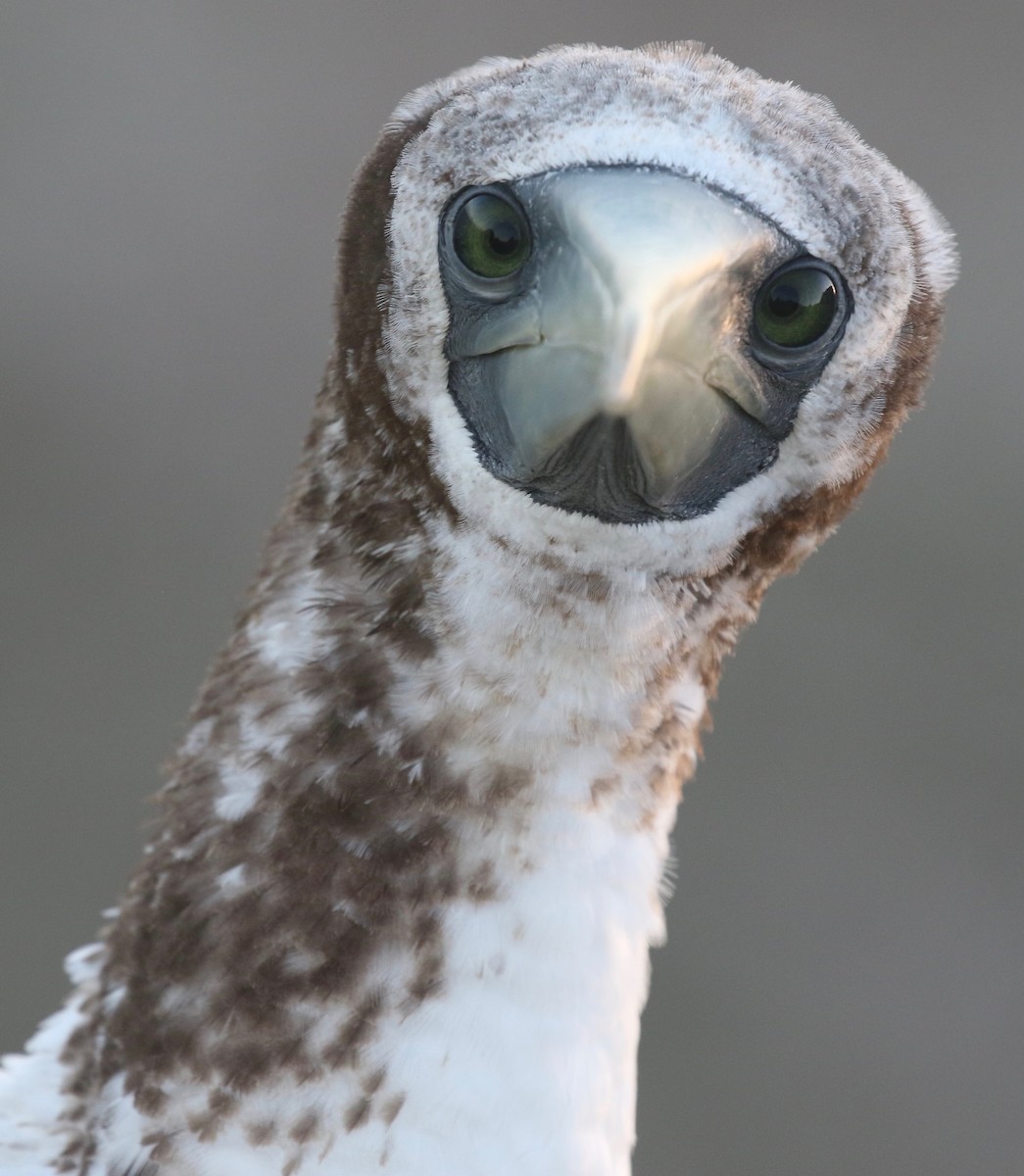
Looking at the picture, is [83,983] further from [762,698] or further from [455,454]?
[762,698]

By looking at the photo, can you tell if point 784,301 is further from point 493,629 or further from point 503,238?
point 493,629

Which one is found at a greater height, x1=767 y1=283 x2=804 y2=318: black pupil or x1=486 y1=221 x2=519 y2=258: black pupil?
x1=486 y1=221 x2=519 y2=258: black pupil

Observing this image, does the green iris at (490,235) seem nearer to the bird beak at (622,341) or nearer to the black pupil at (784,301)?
the bird beak at (622,341)

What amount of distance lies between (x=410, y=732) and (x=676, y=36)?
3223 mm

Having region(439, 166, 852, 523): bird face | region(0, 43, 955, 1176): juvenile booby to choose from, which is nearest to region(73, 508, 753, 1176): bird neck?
region(0, 43, 955, 1176): juvenile booby

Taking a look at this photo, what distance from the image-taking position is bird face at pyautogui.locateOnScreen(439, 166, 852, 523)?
0.98 meters

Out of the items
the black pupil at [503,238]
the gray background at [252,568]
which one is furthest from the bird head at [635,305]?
the gray background at [252,568]

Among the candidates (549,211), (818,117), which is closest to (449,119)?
(549,211)

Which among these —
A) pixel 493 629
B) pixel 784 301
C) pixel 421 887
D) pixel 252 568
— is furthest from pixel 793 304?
pixel 252 568

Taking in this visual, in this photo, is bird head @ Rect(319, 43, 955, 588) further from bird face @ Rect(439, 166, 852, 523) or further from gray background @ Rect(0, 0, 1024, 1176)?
gray background @ Rect(0, 0, 1024, 1176)

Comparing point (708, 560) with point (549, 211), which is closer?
point (549, 211)

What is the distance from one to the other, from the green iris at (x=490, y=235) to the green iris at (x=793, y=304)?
159mm

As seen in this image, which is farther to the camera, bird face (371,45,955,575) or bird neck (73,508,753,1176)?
bird neck (73,508,753,1176)

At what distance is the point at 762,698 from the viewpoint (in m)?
3.62
